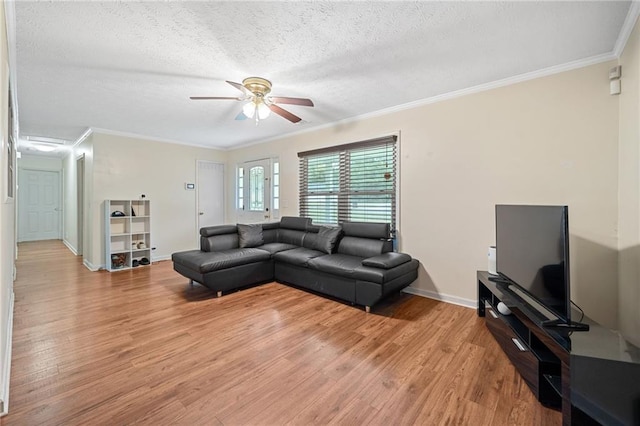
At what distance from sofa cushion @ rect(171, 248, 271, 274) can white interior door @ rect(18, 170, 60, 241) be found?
7317mm

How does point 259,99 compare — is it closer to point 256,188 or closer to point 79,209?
point 256,188

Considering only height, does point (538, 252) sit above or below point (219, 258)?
above

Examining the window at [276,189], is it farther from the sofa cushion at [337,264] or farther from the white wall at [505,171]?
the sofa cushion at [337,264]

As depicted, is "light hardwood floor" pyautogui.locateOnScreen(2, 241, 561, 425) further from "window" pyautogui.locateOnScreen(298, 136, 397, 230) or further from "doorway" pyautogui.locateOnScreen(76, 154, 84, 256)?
"doorway" pyautogui.locateOnScreen(76, 154, 84, 256)

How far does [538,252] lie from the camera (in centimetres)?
201

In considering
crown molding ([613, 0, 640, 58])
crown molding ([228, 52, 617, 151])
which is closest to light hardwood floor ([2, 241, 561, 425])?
crown molding ([228, 52, 617, 151])

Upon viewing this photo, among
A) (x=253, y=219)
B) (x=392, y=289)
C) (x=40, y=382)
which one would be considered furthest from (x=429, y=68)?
(x=253, y=219)

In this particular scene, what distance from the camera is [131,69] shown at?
2729 millimetres

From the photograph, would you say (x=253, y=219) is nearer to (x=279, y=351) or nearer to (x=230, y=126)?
(x=230, y=126)

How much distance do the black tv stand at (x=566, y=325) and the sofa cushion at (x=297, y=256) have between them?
8.32 ft

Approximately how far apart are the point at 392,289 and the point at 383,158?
6.04ft

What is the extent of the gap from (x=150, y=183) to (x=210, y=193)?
1.29 metres

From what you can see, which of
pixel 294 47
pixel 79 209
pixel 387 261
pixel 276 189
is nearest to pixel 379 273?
pixel 387 261

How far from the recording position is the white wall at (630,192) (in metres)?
1.97
